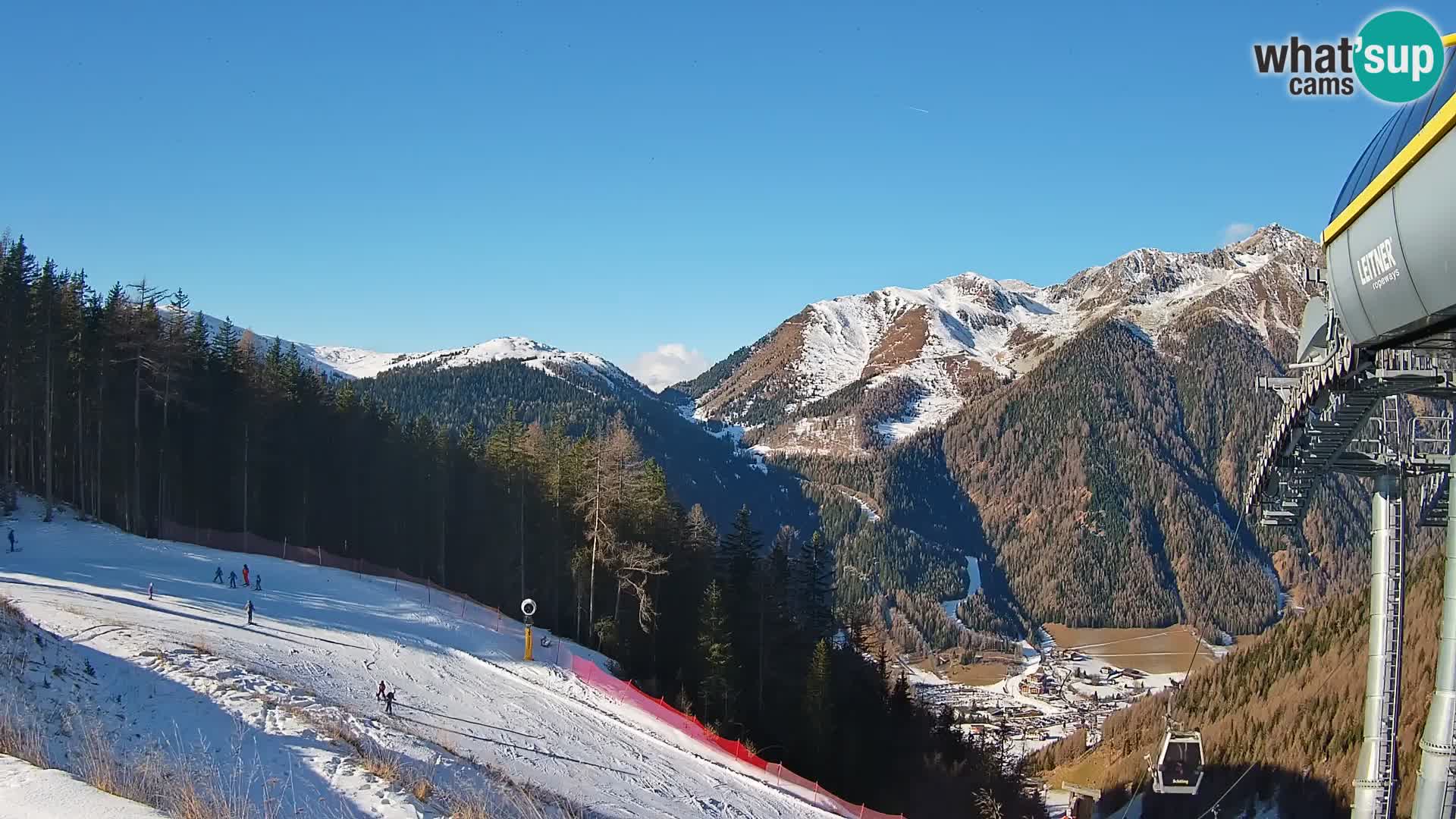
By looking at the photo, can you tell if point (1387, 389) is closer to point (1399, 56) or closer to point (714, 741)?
point (1399, 56)

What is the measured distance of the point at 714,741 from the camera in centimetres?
2945

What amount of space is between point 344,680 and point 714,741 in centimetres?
1113

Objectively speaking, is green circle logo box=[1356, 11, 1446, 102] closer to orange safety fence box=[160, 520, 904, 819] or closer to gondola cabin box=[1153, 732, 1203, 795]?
gondola cabin box=[1153, 732, 1203, 795]

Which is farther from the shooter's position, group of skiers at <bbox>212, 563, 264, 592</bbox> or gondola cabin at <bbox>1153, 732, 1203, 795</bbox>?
group of skiers at <bbox>212, 563, 264, 592</bbox>

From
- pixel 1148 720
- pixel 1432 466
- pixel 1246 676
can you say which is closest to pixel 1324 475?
pixel 1432 466

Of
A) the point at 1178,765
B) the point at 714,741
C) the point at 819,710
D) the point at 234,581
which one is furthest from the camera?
the point at 819,710

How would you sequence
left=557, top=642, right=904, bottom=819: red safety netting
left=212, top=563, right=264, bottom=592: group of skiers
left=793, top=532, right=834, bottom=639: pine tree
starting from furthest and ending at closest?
left=793, top=532, right=834, bottom=639: pine tree < left=212, top=563, right=264, bottom=592: group of skiers < left=557, top=642, right=904, bottom=819: red safety netting

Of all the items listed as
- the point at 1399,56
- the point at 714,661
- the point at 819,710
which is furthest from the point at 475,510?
the point at 1399,56

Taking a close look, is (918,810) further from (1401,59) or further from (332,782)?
(1401,59)

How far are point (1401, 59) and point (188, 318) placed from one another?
54.2m

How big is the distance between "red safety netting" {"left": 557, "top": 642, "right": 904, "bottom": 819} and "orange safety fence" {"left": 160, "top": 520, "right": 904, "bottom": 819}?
24 mm

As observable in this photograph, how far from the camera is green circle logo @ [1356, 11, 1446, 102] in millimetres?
9242

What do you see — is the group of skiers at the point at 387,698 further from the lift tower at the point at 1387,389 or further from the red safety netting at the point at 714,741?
the lift tower at the point at 1387,389

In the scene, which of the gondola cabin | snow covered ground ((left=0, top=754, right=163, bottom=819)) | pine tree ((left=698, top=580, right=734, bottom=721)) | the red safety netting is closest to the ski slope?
the red safety netting
